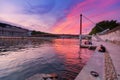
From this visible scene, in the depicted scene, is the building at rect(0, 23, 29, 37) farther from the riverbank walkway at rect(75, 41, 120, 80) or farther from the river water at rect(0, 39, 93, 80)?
the riverbank walkway at rect(75, 41, 120, 80)

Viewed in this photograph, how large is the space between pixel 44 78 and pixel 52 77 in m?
0.54

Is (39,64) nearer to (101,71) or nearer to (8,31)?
(101,71)

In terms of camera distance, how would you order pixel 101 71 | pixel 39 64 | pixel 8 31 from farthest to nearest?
pixel 8 31
pixel 39 64
pixel 101 71

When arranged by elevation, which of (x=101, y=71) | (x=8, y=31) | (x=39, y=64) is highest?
(x=8, y=31)

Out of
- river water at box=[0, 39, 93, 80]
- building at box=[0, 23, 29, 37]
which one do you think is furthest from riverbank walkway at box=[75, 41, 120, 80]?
building at box=[0, 23, 29, 37]

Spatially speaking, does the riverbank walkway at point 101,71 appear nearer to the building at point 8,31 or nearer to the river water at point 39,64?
the river water at point 39,64

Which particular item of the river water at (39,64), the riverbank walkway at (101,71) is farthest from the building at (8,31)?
the riverbank walkway at (101,71)

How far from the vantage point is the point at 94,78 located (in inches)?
284

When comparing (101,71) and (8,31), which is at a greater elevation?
(8,31)

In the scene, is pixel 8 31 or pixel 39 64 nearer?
pixel 39 64

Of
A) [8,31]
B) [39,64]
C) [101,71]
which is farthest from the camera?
[8,31]

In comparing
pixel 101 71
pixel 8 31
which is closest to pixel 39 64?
pixel 101 71

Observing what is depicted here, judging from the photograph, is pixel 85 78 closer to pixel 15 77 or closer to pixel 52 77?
pixel 52 77

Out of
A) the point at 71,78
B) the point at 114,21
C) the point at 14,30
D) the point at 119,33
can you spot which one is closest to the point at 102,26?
the point at 114,21
